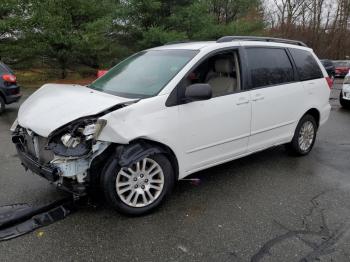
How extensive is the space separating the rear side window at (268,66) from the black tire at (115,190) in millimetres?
1655

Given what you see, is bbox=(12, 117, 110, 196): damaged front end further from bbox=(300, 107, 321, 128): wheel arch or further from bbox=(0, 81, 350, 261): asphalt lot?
bbox=(300, 107, 321, 128): wheel arch

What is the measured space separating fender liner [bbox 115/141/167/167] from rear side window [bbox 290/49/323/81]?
9.26 feet

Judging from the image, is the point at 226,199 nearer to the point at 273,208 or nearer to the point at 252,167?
the point at 273,208

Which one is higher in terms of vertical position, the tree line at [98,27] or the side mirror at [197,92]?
the tree line at [98,27]

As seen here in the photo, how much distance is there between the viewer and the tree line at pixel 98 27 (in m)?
17.0

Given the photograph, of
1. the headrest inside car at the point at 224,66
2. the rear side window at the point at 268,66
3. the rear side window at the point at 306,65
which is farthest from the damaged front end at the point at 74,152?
the rear side window at the point at 306,65

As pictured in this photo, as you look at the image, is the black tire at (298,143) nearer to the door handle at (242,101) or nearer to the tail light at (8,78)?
the door handle at (242,101)

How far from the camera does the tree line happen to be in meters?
17.0

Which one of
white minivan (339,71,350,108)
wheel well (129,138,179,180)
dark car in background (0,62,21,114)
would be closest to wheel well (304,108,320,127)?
wheel well (129,138,179,180)

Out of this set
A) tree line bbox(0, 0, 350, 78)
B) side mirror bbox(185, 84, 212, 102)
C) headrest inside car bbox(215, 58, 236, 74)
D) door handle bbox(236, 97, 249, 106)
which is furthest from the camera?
tree line bbox(0, 0, 350, 78)

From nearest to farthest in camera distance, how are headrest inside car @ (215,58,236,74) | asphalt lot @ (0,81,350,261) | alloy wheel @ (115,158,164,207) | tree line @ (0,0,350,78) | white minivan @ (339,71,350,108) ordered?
asphalt lot @ (0,81,350,261) → alloy wheel @ (115,158,164,207) → headrest inside car @ (215,58,236,74) → white minivan @ (339,71,350,108) → tree line @ (0,0,350,78)

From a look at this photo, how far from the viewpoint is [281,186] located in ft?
14.5

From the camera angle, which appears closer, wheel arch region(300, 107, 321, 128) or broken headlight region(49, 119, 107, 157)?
broken headlight region(49, 119, 107, 157)

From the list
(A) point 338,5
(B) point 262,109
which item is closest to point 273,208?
(B) point 262,109
